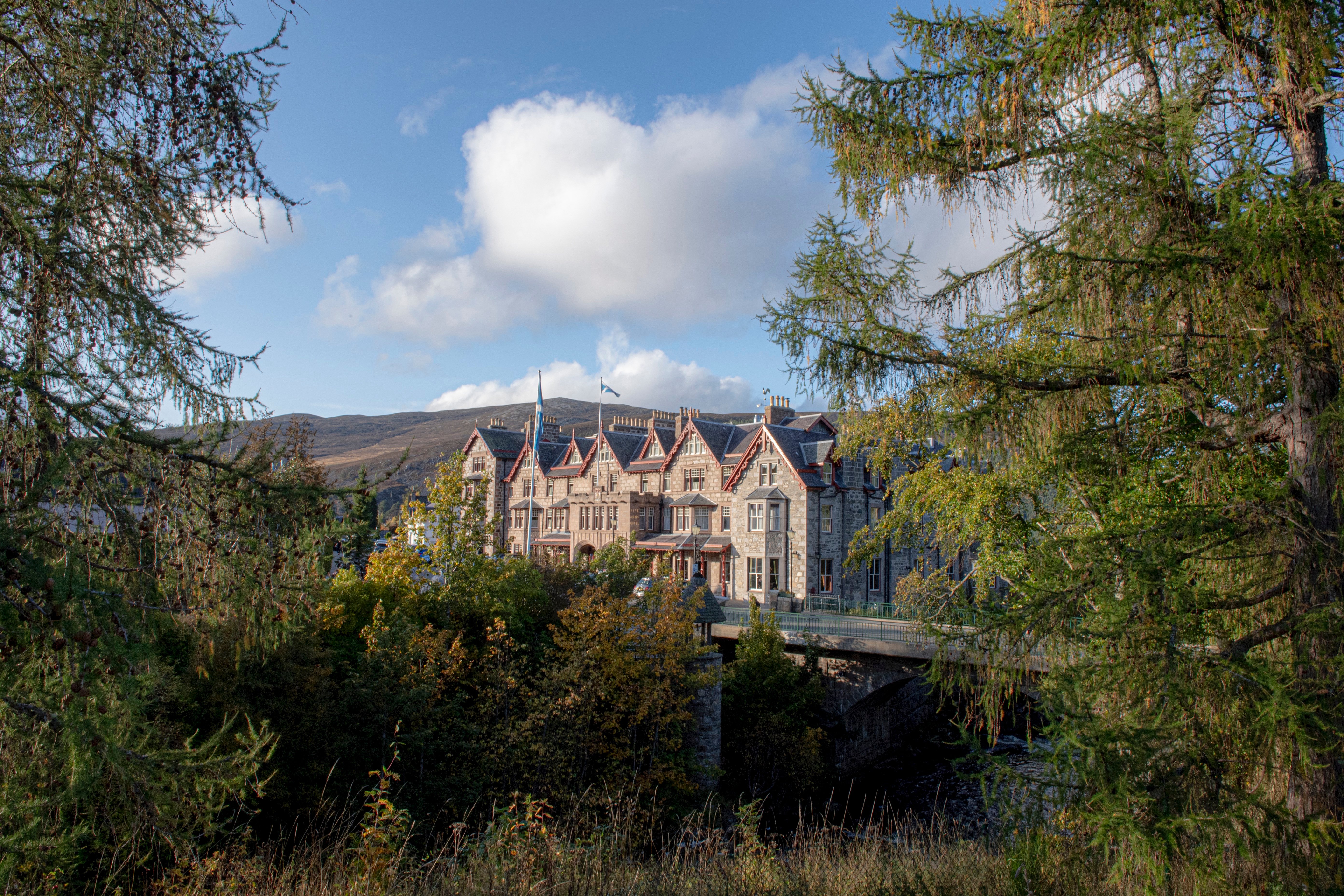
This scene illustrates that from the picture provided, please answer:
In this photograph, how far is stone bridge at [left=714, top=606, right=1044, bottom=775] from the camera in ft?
77.2

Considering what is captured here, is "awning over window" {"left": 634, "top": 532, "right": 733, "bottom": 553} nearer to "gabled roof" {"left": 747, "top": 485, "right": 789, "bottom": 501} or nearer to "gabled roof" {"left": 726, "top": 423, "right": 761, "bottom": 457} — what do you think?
"gabled roof" {"left": 747, "top": 485, "right": 789, "bottom": 501}

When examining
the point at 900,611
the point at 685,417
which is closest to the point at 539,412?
the point at 685,417

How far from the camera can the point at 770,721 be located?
2255 cm

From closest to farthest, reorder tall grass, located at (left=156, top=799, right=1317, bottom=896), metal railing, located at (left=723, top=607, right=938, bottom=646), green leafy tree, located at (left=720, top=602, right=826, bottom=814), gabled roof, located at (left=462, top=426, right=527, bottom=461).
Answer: tall grass, located at (left=156, top=799, right=1317, bottom=896)
green leafy tree, located at (left=720, top=602, right=826, bottom=814)
metal railing, located at (left=723, top=607, right=938, bottom=646)
gabled roof, located at (left=462, top=426, right=527, bottom=461)

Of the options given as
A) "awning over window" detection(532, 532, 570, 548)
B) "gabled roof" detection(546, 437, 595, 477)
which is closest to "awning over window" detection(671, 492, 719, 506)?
"gabled roof" detection(546, 437, 595, 477)

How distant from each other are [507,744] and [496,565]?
745 cm

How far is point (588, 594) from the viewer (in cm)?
1925

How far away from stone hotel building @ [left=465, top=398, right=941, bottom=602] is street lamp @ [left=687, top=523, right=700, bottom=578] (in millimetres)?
89

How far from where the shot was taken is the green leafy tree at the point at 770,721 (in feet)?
73.4

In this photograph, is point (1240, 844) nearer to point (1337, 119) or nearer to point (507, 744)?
point (1337, 119)

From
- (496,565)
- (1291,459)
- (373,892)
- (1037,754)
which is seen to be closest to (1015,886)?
(1037,754)

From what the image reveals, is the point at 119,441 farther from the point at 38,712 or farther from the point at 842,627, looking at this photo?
the point at 842,627

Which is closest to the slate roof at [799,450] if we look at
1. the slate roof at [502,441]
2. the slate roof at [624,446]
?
the slate roof at [624,446]

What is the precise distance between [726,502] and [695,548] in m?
2.84
